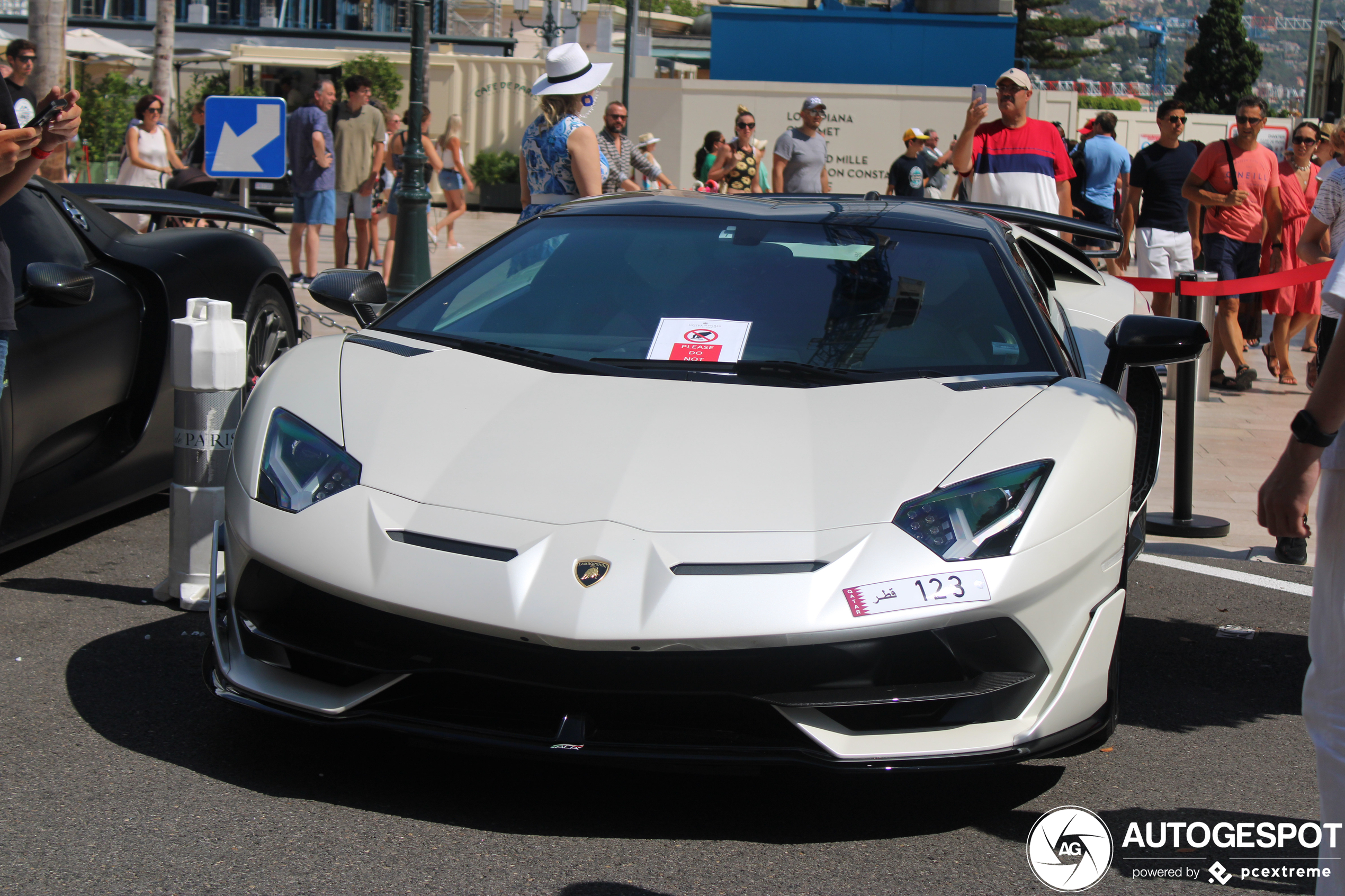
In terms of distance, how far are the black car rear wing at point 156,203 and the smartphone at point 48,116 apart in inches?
77.7

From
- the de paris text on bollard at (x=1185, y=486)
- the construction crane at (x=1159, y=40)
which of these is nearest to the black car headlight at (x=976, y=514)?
the de paris text on bollard at (x=1185, y=486)

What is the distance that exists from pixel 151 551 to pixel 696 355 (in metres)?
2.30

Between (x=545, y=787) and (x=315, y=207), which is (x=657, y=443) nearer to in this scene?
(x=545, y=787)

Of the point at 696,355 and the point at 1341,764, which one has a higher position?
the point at 696,355

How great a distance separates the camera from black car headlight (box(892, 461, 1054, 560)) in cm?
265

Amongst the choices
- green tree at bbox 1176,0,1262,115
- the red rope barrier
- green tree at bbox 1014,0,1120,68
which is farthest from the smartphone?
green tree at bbox 1176,0,1262,115

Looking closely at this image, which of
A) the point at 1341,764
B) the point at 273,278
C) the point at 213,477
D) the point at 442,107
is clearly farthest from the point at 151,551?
the point at 442,107

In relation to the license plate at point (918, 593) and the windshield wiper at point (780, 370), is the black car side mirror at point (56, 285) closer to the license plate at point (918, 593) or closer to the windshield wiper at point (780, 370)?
the windshield wiper at point (780, 370)

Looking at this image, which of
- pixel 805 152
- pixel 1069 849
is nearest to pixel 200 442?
pixel 1069 849

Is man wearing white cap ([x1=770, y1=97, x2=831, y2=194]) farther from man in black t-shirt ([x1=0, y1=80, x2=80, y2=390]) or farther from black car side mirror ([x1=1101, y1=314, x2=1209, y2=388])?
man in black t-shirt ([x1=0, y1=80, x2=80, y2=390])

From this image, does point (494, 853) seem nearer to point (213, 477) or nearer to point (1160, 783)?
point (1160, 783)

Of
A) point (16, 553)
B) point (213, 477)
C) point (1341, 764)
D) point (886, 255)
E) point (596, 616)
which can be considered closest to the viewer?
point (1341, 764)

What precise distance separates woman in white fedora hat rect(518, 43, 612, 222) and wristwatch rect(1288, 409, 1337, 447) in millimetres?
4292

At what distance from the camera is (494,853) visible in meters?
2.55
